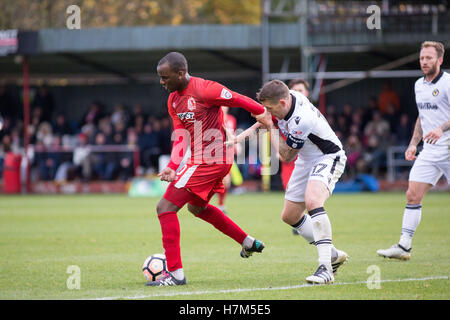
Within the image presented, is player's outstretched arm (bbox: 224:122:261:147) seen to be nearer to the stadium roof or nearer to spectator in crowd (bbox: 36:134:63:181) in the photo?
the stadium roof

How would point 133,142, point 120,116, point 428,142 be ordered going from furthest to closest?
1. point 120,116
2. point 133,142
3. point 428,142

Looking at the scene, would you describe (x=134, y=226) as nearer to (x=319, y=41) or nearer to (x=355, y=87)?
(x=319, y=41)

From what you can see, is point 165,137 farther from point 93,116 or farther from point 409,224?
point 409,224

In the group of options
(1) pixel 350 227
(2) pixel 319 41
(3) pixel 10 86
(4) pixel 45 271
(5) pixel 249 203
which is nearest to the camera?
(4) pixel 45 271

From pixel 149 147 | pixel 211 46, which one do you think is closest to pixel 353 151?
pixel 211 46

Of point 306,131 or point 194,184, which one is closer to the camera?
point 306,131

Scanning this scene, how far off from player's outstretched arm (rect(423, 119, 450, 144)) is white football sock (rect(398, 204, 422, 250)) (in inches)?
37.0

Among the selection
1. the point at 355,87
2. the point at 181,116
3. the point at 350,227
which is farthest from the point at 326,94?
the point at 181,116

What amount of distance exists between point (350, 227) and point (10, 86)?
22273 millimetres

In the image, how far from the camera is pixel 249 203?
19.2m

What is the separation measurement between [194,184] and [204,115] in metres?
0.68

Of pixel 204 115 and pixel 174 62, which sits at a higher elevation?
pixel 174 62

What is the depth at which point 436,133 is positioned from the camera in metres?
8.19
